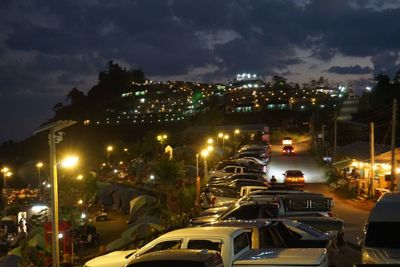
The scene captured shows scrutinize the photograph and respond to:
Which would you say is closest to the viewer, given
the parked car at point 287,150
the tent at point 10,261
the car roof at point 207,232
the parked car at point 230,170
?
the car roof at point 207,232

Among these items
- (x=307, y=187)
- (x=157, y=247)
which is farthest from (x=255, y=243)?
(x=307, y=187)

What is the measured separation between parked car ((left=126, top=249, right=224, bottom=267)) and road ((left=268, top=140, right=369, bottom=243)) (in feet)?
36.7

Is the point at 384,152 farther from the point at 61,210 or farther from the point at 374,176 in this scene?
the point at 61,210

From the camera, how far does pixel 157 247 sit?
33.4 ft

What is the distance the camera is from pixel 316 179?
4244cm

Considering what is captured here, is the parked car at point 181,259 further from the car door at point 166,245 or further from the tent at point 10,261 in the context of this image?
the tent at point 10,261

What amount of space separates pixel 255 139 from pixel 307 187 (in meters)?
41.9

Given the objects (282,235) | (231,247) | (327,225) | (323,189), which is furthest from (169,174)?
(231,247)

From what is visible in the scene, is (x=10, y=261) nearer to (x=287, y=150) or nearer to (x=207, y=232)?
(x=207, y=232)

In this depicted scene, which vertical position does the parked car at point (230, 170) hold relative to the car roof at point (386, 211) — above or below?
below

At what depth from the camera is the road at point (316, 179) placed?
22844mm

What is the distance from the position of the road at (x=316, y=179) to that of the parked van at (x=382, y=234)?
5784mm

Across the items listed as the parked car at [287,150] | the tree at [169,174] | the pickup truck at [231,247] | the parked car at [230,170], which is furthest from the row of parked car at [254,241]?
the parked car at [287,150]

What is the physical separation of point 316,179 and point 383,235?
3084 cm
